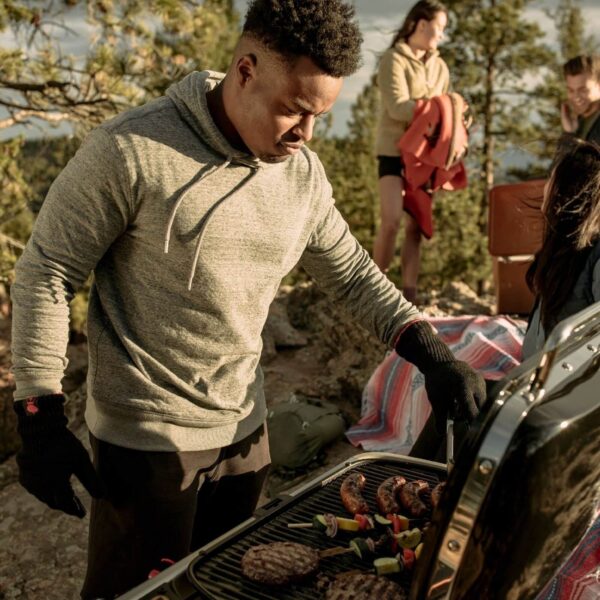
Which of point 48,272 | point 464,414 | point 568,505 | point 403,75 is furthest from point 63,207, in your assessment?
point 403,75

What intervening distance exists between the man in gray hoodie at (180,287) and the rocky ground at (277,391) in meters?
2.27

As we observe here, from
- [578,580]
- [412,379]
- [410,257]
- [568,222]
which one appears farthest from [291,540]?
[410,257]

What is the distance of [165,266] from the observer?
5.69ft

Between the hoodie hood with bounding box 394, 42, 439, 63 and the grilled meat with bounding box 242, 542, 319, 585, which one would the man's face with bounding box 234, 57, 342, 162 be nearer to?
the grilled meat with bounding box 242, 542, 319, 585

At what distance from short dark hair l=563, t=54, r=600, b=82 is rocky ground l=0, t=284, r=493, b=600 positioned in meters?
1.92

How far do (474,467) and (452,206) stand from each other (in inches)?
447

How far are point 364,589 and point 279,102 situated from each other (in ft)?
3.43

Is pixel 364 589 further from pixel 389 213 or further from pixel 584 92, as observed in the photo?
pixel 584 92

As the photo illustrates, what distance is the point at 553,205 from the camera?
3.16m

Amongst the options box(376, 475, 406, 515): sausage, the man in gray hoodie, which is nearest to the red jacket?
the man in gray hoodie

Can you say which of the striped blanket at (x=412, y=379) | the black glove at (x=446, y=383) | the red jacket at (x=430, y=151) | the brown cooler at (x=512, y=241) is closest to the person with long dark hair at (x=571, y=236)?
the striped blanket at (x=412, y=379)

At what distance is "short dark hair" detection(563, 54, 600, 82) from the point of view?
4871mm

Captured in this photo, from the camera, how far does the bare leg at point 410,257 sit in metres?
5.10

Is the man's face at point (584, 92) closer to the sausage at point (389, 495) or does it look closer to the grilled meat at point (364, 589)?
the sausage at point (389, 495)
